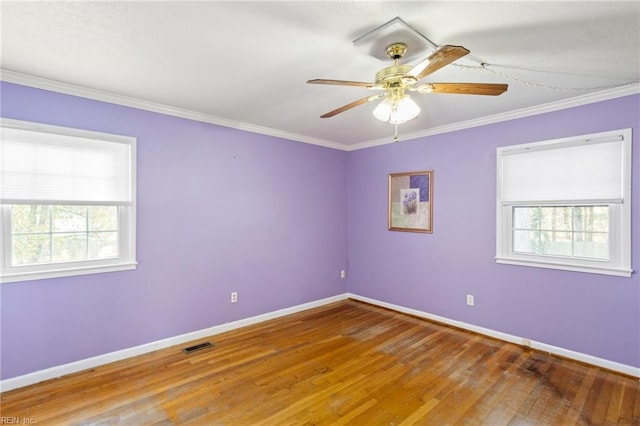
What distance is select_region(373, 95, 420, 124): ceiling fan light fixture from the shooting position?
202 cm

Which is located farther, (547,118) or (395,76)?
(547,118)

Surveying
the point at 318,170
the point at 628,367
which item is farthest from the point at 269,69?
the point at 628,367

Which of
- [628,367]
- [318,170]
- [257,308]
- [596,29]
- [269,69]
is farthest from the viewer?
[318,170]

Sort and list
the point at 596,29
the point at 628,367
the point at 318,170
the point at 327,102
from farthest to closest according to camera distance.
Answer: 1. the point at 318,170
2. the point at 327,102
3. the point at 628,367
4. the point at 596,29

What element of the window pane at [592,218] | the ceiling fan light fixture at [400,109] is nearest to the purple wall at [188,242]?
the ceiling fan light fixture at [400,109]

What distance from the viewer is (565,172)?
3105 millimetres

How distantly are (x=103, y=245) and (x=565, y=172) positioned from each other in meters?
4.49

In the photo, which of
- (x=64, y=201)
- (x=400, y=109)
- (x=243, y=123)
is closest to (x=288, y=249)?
(x=243, y=123)

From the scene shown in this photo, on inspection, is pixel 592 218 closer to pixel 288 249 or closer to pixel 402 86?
pixel 402 86

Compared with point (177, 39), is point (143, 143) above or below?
below

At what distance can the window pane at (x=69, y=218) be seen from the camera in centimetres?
275

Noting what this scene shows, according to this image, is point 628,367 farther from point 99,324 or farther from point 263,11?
point 99,324

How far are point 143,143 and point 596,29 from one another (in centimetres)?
363

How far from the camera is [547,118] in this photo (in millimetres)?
3205
